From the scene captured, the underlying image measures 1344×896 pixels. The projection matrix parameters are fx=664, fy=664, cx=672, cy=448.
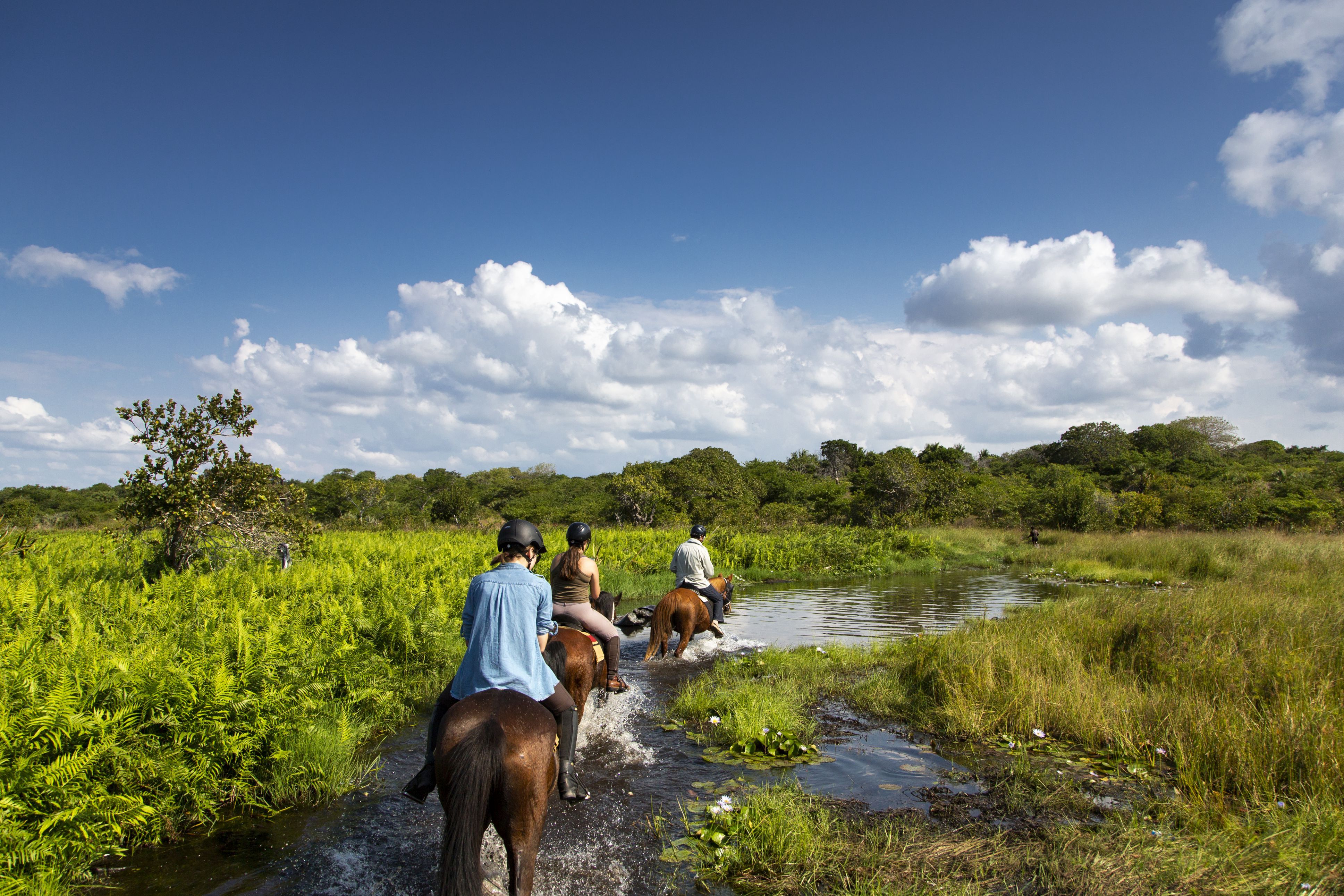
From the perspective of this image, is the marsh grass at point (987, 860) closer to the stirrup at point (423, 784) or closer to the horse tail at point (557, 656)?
the stirrup at point (423, 784)

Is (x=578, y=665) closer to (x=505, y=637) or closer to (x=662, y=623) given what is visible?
(x=505, y=637)

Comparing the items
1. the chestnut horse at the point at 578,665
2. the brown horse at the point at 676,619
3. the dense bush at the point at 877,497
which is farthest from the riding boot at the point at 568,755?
the dense bush at the point at 877,497

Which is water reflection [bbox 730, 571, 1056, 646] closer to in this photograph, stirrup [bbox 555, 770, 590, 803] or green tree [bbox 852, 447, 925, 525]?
stirrup [bbox 555, 770, 590, 803]

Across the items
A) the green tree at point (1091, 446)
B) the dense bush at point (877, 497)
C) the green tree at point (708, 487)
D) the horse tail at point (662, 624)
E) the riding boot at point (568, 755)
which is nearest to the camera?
the riding boot at point (568, 755)

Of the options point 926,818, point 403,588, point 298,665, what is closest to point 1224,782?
point 926,818

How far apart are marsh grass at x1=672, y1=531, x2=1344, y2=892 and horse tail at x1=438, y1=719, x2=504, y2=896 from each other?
3.74m

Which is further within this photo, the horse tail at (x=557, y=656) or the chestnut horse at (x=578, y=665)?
the chestnut horse at (x=578, y=665)

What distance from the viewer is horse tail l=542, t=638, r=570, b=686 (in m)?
6.22

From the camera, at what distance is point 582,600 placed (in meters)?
8.34

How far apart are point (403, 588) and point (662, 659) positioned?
4.53m

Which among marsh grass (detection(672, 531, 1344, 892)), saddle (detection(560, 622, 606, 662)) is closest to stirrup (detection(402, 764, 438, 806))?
saddle (detection(560, 622, 606, 662))

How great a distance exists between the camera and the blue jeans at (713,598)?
462 inches

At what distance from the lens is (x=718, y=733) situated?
7113 millimetres

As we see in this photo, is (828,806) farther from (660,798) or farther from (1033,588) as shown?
(1033,588)
